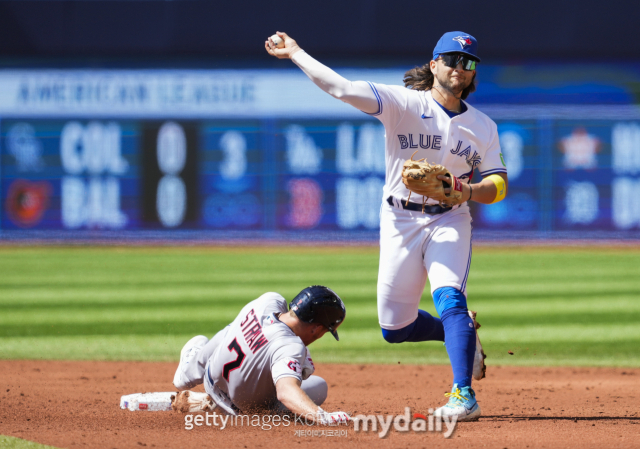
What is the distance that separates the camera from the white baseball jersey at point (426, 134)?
11.9ft

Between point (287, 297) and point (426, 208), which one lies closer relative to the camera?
point (426, 208)

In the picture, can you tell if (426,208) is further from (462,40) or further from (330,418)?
(330,418)

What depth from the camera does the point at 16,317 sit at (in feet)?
24.9

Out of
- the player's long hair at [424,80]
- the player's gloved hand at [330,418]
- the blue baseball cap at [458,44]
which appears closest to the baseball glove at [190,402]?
the player's gloved hand at [330,418]

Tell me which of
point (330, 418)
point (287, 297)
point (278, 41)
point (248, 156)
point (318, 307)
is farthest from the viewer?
point (248, 156)

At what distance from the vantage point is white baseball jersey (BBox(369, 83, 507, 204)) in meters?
3.63

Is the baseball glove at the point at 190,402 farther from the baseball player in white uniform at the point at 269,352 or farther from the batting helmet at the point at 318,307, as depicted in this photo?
the batting helmet at the point at 318,307

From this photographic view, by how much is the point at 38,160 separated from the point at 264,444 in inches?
585

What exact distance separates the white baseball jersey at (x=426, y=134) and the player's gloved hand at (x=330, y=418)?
3.69 feet

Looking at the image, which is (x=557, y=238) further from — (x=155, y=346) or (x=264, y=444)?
(x=264, y=444)

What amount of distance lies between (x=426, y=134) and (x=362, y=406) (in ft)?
5.16

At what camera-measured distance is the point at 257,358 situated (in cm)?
332

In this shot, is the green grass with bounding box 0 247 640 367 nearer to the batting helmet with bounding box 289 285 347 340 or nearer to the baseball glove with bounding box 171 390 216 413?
the baseball glove with bounding box 171 390 216 413

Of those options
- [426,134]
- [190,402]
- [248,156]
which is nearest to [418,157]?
[426,134]
